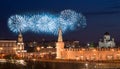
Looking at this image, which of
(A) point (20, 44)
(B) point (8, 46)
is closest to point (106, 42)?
(A) point (20, 44)

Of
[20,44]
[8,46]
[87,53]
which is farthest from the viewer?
[8,46]

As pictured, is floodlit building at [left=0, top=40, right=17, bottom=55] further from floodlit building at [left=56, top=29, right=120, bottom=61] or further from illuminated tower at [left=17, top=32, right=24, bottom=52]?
floodlit building at [left=56, top=29, right=120, bottom=61]

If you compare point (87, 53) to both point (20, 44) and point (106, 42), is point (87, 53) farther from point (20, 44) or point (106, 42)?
point (20, 44)

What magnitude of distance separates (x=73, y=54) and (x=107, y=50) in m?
10.6

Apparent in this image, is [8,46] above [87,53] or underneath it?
above

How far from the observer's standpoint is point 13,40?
5236 inches

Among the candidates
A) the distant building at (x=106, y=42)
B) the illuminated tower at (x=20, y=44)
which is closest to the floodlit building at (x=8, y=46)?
the illuminated tower at (x=20, y=44)

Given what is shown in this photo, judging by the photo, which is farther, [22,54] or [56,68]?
[22,54]

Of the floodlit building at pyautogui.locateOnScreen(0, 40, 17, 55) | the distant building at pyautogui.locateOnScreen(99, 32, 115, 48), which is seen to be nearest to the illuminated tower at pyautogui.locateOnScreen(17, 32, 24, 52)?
the floodlit building at pyautogui.locateOnScreen(0, 40, 17, 55)

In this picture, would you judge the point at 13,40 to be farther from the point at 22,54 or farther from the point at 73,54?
the point at 73,54

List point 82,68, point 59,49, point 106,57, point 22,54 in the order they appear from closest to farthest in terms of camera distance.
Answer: point 82,68, point 106,57, point 59,49, point 22,54

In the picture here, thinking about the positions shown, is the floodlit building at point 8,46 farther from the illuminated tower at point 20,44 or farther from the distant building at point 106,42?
the distant building at point 106,42

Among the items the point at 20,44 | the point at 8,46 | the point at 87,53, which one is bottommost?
the point at 87,53

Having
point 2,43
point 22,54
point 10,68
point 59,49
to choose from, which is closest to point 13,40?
point 2,43
